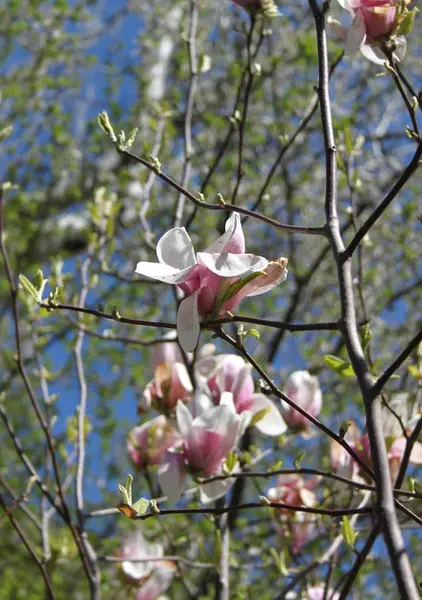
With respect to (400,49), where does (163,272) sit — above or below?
below

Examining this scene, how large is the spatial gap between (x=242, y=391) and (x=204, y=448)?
0.11 metres

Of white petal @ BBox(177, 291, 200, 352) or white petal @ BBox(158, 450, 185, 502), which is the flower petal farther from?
white petal @ BBox(158, 450, 185, 502)

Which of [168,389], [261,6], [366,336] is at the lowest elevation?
[366,336]

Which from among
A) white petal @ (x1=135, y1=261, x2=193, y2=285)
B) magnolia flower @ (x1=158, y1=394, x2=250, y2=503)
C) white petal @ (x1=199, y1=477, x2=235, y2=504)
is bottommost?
white petal @ (x1=199, y1=477, x2=235, y2=504)

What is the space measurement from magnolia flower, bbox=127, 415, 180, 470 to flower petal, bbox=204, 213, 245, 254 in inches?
18.8

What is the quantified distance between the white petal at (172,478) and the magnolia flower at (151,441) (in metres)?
0.10

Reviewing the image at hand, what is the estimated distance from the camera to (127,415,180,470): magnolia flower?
1123mm

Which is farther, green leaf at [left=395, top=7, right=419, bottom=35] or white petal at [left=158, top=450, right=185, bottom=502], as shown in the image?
white petal at [left=158, top=450, right=185, bottom=502]

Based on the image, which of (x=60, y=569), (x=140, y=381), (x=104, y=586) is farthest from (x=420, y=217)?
(x=140, y=381)

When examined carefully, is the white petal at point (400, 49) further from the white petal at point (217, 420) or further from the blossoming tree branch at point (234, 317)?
the white petal at point (217, 420)


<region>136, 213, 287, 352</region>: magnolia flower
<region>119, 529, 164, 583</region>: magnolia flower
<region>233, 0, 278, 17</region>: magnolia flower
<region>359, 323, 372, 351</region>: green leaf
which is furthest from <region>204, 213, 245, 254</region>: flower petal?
<region>119, 529, 164, 583</region>: magnolia flower

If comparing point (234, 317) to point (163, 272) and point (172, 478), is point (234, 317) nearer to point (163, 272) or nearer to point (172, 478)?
point (163, 272)

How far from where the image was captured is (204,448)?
0.95 meters

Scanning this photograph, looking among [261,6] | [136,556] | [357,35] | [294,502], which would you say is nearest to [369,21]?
[357,35]
